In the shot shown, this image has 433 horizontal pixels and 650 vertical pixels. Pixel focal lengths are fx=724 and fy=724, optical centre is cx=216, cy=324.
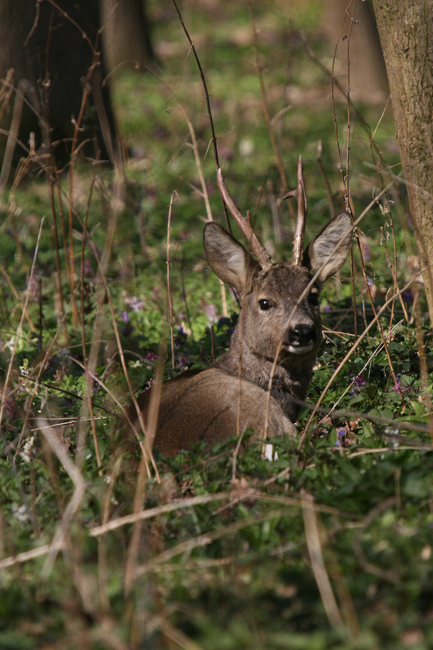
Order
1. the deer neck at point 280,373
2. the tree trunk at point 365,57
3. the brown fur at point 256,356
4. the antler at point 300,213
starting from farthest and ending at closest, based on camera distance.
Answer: the tree trunk at point 365,57
the deer neck at point 280,373
the antler at point 300,213
the brown fur at point 256,356

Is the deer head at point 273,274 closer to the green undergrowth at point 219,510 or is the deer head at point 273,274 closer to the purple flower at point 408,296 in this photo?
the green undergrowth at point 219,510

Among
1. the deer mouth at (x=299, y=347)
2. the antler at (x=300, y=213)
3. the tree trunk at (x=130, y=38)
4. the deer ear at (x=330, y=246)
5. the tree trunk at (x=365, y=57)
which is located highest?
the tree trunk at (x=130, y=38)

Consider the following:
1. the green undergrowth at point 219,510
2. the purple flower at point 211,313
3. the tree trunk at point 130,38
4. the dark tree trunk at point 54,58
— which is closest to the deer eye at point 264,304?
the green undergrowth at point 219,510

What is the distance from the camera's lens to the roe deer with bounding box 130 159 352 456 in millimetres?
4086

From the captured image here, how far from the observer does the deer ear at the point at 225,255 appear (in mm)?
4575

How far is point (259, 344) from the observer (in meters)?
4.63

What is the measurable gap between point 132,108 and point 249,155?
3954 mm

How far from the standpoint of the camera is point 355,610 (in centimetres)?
233

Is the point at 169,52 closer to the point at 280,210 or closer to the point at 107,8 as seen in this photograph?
the point at 107,8

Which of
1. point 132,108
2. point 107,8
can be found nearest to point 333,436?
point 107,8

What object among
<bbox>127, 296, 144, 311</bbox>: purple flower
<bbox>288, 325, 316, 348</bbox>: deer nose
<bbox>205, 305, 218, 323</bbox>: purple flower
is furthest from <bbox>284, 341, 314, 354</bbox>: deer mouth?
<bbox>127, 296, 144, 311</bbox>: purple flower

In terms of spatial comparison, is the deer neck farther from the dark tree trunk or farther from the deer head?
the dark tree trunk

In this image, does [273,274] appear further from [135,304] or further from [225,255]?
[135,304]

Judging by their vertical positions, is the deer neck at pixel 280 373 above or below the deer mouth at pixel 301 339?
below
